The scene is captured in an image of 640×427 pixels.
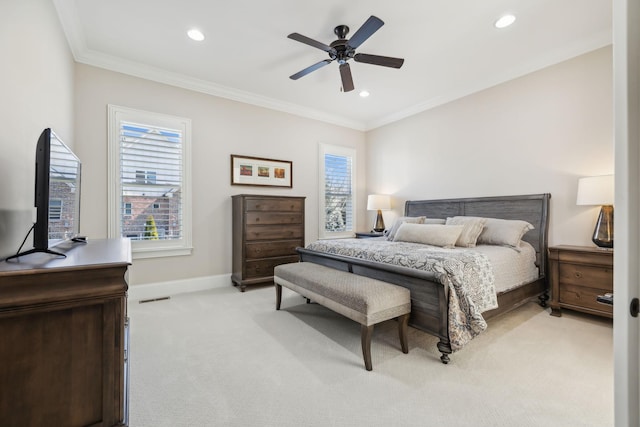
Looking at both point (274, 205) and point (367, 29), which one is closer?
point (367, 29)

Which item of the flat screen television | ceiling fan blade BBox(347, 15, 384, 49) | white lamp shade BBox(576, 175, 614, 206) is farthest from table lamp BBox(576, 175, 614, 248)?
the flat screen television

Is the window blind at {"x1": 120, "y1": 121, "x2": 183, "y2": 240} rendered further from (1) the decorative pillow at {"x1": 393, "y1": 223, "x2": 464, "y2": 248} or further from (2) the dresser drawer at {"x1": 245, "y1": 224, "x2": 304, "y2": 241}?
(1) the decorative pillow at {"x1": 393, "y1": 223, "x2": 464, "y2": 248}

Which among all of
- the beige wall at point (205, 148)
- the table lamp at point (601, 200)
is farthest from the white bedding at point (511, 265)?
the beige wall at point (205, 148)

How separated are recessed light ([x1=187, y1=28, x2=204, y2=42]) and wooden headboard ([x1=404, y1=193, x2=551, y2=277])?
12.4 feet

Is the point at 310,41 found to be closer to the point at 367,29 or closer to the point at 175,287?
the point at 367,29

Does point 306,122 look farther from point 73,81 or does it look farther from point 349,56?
point 73,81

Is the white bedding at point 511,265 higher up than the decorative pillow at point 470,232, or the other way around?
the decorative pillow at point 470,232

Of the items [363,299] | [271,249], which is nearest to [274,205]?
[271,249]

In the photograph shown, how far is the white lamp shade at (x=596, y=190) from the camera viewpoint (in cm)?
267

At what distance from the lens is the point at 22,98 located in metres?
1.77

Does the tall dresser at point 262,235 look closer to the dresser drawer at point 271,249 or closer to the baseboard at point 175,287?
the dresser drawer at point 271,249

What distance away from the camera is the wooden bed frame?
2084 mm

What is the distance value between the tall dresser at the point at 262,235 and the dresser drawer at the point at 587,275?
3.19 metres

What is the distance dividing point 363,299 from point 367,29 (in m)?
2.13
